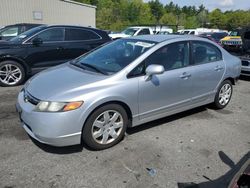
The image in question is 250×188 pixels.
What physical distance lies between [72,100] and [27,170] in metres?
0.98

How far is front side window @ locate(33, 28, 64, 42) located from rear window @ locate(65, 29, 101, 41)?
174 millimetres

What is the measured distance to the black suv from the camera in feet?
23.1

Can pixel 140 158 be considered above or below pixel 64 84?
below

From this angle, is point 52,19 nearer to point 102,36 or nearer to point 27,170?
point 102,36

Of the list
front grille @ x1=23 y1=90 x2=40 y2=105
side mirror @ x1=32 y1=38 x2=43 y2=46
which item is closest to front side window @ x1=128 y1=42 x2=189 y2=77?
front grille @ x1=23 y1=90 x2=40 y2=105

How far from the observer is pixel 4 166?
133 inches

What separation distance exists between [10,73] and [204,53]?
4819 mm

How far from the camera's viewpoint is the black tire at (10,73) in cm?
698

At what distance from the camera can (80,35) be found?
8.14m

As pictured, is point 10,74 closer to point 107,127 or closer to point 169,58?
point 107,127

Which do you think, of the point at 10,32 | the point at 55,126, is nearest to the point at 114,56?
the point at 55,126

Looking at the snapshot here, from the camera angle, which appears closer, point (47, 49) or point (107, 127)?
point (107, 127)

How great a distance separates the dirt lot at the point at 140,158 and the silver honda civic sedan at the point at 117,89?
268 mm

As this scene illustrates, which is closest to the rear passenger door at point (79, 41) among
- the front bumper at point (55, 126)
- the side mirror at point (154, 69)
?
the side mirror at point (154, 69)
